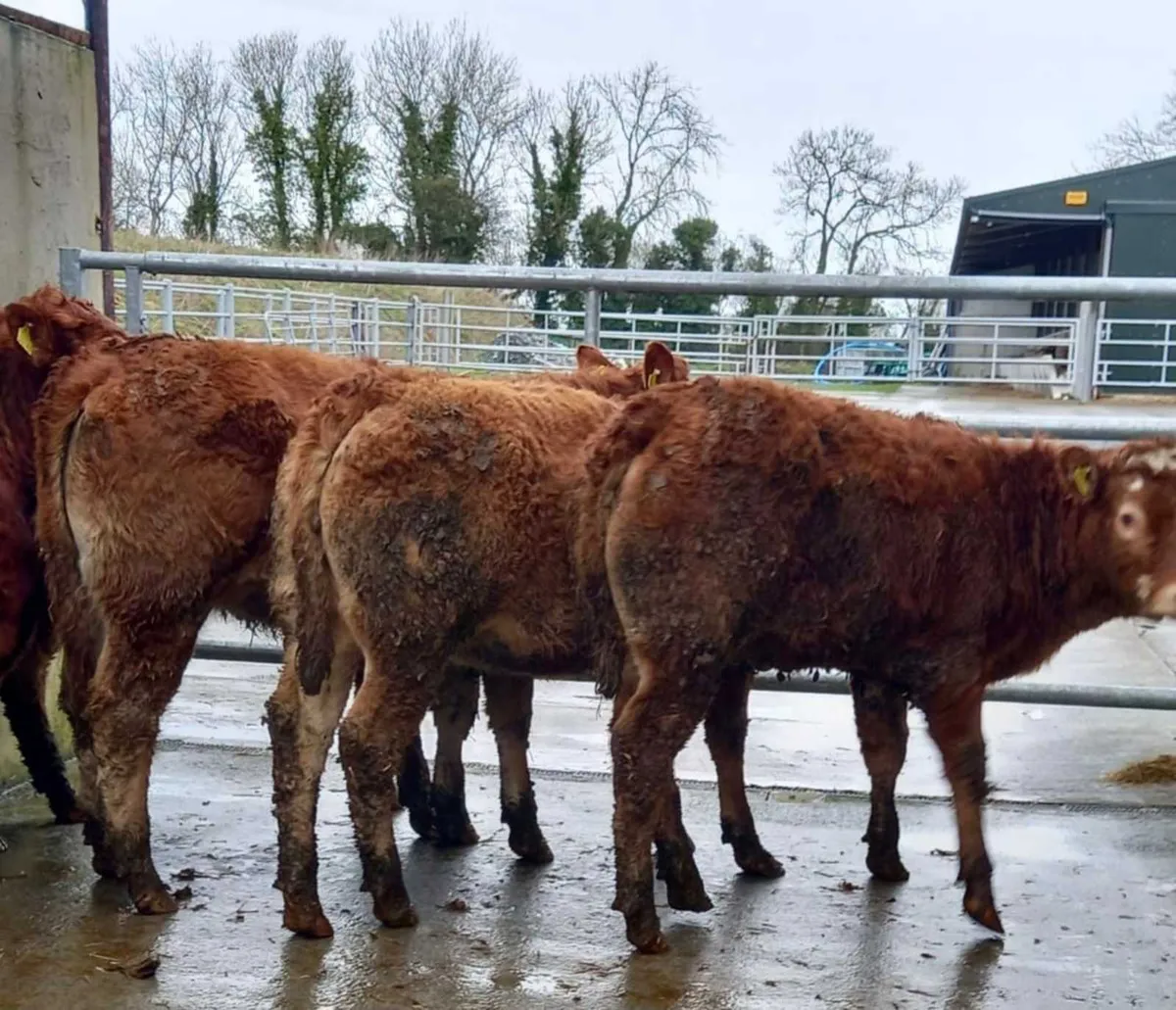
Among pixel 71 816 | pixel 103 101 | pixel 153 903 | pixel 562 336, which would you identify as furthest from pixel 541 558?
pixel 562 336

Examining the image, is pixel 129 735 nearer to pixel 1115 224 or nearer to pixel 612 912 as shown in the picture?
pixel 612 912

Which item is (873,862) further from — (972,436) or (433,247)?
(433,247)

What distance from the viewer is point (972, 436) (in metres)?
4.49

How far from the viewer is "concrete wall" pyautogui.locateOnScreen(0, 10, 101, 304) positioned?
18.3ft

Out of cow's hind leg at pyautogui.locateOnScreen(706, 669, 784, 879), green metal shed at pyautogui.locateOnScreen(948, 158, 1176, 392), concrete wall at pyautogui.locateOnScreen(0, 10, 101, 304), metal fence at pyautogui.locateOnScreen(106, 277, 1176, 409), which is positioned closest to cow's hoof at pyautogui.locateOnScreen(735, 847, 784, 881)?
cow's hind leg at pyautogui.locateOnScreen(706, 669, 784, 879)

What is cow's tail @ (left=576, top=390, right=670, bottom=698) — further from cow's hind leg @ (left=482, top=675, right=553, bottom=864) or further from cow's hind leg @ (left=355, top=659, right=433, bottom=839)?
cow's hind leg @ (left=355, top=659, right=433, bottom=839)

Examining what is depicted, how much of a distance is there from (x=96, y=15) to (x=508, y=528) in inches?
138

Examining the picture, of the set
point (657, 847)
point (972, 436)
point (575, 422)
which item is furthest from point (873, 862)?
point (575, 422)

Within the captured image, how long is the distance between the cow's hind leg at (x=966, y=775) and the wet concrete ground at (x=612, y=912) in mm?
179

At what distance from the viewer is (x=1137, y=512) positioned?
4301mm

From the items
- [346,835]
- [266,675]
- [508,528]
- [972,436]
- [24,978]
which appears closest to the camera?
[24,978]

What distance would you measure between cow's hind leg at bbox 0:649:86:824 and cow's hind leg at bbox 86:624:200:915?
0.90 m

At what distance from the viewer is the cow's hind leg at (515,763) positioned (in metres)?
4.86

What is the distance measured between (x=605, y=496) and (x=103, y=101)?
350 cm
